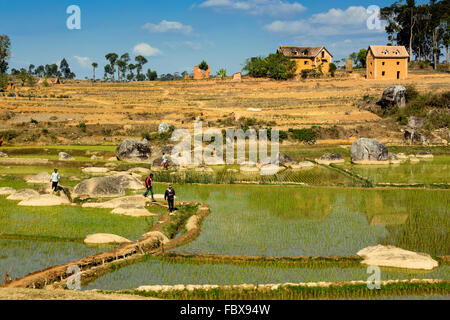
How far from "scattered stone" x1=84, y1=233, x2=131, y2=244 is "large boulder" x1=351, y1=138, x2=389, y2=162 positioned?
25.6 meters

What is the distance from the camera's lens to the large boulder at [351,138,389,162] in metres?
39.5

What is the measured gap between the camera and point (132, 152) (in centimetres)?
4072

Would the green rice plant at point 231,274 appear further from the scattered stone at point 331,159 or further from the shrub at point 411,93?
the shrub at point 411,93

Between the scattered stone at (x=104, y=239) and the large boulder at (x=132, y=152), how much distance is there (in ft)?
73.0

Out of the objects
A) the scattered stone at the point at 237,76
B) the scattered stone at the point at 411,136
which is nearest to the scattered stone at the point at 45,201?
the scattered stone at the point at 411,136

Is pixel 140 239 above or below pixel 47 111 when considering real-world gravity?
below

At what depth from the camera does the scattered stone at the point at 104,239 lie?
723 inches

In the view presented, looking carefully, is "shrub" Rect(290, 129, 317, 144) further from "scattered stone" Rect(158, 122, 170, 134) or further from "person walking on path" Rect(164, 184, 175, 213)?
"person walking on path" Rect(164, 184, 175, 213)

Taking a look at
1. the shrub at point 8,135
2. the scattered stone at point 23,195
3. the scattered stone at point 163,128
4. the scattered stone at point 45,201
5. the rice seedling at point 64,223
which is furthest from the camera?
the scattered stone at point 163,128

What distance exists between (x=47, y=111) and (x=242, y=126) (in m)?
25.1

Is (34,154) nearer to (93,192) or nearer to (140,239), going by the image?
(93,192)
